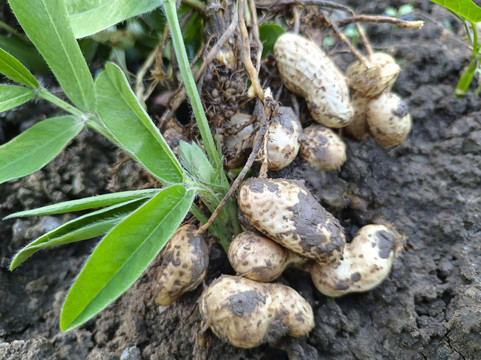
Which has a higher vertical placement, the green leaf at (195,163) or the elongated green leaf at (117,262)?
the elongated green leaf at (117,262)

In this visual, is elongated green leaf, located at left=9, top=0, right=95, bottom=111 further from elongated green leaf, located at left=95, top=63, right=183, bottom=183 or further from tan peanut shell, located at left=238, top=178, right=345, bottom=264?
tan peanut shell, located at left=238, top=178, right=345, bottom=264

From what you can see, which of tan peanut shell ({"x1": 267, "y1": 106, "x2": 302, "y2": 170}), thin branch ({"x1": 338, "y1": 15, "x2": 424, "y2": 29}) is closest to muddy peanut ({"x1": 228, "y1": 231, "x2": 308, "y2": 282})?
tan peanut shell ({"x1": 267, "y1": 106, "x2": 302, "y2": 170})

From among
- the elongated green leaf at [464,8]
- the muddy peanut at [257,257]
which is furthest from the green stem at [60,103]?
the elongated green leaf at [464,8]

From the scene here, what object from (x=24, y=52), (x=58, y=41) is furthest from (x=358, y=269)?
(x=24, y=52)

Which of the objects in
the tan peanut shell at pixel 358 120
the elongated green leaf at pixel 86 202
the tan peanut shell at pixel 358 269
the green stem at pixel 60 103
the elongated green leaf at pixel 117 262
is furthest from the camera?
the tan peanut shell at pixel 358 120

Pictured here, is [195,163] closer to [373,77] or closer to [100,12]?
[100,12]

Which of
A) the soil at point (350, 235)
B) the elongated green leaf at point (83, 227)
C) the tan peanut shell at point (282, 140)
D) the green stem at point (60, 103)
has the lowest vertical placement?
the soil at point (350, 235)

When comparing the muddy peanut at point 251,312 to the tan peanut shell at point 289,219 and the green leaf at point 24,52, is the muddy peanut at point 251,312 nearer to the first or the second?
the tan peanut shell at point 289,219
